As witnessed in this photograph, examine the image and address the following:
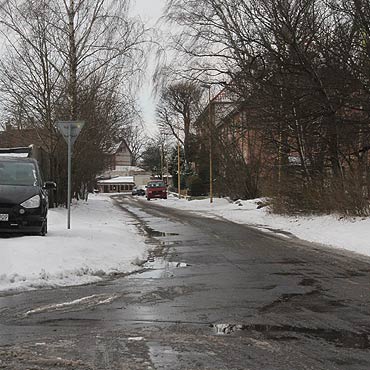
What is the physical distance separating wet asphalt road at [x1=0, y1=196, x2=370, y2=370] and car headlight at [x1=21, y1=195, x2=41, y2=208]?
279 centimetres

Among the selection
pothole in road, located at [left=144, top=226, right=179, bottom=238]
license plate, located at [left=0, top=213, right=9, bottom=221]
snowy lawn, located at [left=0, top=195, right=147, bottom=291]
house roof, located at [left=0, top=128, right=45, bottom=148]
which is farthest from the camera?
house roof, located at [left=0, top=128, right=45, bottom=148]

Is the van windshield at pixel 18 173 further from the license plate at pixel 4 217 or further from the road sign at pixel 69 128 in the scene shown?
the road sign at pixel 69 128

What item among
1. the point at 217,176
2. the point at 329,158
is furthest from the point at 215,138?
the point at 329,158

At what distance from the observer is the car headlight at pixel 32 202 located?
38.9ft

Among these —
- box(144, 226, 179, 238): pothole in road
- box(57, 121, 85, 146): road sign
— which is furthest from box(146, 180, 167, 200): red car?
box(57, 121, 85, 146): road sign

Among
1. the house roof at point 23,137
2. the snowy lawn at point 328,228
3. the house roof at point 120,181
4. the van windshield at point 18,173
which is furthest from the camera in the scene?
the house roof at point 120,181

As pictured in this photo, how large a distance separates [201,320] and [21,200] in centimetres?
652

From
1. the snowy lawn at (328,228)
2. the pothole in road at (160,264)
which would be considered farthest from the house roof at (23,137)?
the pothole in road at (160,264)

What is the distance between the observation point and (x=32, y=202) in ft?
39.4

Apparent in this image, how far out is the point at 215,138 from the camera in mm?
40938

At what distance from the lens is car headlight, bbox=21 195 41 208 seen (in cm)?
1187

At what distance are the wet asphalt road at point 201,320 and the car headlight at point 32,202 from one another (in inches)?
110

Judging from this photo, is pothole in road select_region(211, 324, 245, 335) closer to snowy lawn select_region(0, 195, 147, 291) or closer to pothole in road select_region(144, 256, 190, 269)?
snowy lawn select_region(0, 195, 147, 291)

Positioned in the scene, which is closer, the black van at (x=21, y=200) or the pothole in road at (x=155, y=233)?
the black van at (x=21, y=200)
